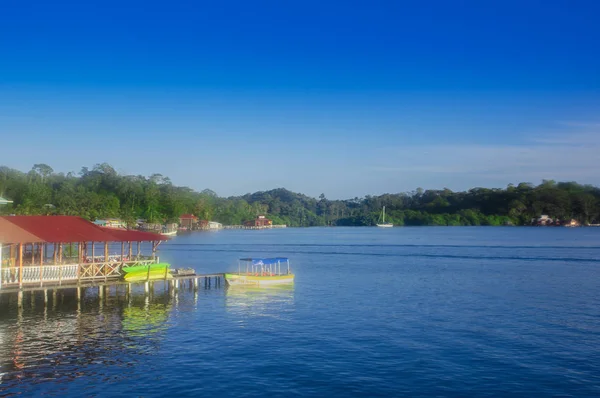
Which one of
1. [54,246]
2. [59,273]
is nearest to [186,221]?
[54,246]

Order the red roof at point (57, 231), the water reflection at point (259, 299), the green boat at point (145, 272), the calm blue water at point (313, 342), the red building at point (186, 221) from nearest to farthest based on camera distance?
the calm blue water at point (313, 342) → the red roof at point (57, 231) → the water reflection at point (259, 299) → the green boat at point (145, 272) → the red building at point (186, 221)

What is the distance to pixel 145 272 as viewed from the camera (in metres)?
38.8

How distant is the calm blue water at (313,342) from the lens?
20859 mm

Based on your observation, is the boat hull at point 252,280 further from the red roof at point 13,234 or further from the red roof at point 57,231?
the red roof at point 13,234

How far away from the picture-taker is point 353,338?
27.9m

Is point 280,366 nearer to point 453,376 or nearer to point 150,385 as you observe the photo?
point 150,385

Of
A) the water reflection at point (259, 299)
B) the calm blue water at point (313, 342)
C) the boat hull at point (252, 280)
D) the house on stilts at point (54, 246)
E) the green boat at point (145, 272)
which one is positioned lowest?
the calm blue water at point (313, 342)

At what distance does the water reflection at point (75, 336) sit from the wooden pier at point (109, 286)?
23.3 inches

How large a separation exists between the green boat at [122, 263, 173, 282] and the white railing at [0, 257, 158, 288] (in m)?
0.86

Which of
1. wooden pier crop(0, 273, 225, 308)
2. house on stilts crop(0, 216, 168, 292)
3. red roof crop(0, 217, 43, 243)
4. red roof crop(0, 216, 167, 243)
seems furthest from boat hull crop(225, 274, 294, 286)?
red roof crop(0, 217, 43, 243)

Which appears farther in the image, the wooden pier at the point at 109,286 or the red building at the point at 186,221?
the red building at the point at 186,221

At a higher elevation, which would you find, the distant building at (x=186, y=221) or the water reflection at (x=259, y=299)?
the distant building at (x=186, y=221)

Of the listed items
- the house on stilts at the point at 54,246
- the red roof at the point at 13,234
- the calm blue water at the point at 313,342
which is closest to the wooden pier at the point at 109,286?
the house on stilts at the point at 54,246

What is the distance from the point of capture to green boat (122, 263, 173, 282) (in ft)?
124
